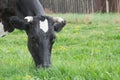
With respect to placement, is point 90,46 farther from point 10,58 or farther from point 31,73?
point 31,73

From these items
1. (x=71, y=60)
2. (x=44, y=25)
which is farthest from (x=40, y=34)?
(x=71, y=60)

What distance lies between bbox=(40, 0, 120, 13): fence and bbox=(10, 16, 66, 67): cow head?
18343 millimetres

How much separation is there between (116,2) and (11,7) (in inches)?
704

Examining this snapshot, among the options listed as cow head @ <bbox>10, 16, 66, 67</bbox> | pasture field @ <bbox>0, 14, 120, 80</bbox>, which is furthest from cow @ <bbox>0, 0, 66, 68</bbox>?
pasture field @ <bbox>0, 14, 120, 80</bbox>

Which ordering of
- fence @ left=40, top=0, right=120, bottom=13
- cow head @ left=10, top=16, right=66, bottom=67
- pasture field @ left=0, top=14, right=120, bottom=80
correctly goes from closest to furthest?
pasture field @ left=0, top=14, right=120, bottom=80 < cow head @ left=10, top=16, right=66, bottom=67 < fence @ left=40, top=0, right=120, bottom=13

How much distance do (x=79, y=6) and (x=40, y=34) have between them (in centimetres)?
1913

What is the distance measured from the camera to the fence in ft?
81.3

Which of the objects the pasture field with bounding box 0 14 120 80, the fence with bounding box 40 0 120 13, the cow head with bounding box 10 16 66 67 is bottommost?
the fence with bounding box 40 0 120 13

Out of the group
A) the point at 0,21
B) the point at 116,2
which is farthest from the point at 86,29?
the point at 116,2

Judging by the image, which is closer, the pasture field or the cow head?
the pasture field

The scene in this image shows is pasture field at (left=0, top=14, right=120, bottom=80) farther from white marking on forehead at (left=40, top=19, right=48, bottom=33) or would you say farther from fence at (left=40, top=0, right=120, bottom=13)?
fence at (left=40, top=0, right=120, bottom=13)

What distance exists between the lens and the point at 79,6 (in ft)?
81.9

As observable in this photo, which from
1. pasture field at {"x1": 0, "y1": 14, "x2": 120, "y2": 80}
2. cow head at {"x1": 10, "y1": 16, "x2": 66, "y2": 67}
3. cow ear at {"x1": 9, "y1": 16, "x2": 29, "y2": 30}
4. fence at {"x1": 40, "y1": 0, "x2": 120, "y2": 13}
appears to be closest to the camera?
pasture field at {"x1": 0, "y1": 14, "x2": 120, "y2": 80}

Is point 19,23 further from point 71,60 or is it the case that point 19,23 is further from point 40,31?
point 71,60
